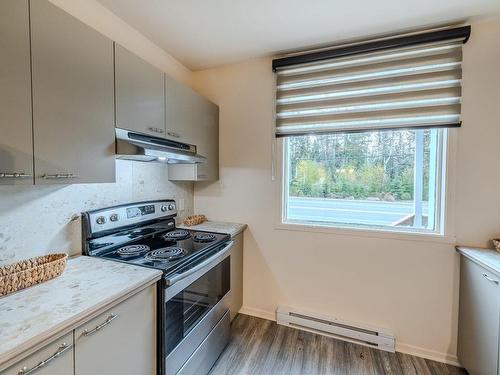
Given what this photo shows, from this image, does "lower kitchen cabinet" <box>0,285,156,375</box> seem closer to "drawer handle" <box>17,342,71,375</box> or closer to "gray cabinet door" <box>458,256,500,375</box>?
"drawer handle" <box>17,342,71,375</box>

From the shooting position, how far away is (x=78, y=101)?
1130 mm

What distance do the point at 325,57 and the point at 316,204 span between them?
1.26m

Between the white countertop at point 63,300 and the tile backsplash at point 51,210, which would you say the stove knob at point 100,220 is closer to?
the tile backsplash at point 51,210

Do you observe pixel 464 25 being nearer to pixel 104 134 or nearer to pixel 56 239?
pixel 104 134

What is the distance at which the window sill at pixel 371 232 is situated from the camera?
5.87ft

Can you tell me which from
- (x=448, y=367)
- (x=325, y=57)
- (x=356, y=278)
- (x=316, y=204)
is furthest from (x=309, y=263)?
(x=325, y=57)

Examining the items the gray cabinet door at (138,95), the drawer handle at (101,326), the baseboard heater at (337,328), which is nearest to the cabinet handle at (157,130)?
the gray cabinet door at (138,95)

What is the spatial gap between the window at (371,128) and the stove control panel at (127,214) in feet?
3.62

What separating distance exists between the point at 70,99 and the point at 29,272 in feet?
2.57

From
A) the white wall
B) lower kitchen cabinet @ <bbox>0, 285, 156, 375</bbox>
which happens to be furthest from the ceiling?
lower kitchen cabinet @ <bbox>0, 285, 156, 375</bbox>

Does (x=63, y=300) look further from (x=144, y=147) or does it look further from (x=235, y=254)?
(x=235, y=254)

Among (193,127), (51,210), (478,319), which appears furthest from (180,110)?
(478,319)

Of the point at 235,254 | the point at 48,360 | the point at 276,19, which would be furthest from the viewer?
the point at 235,254

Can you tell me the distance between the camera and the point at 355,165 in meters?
2.11
